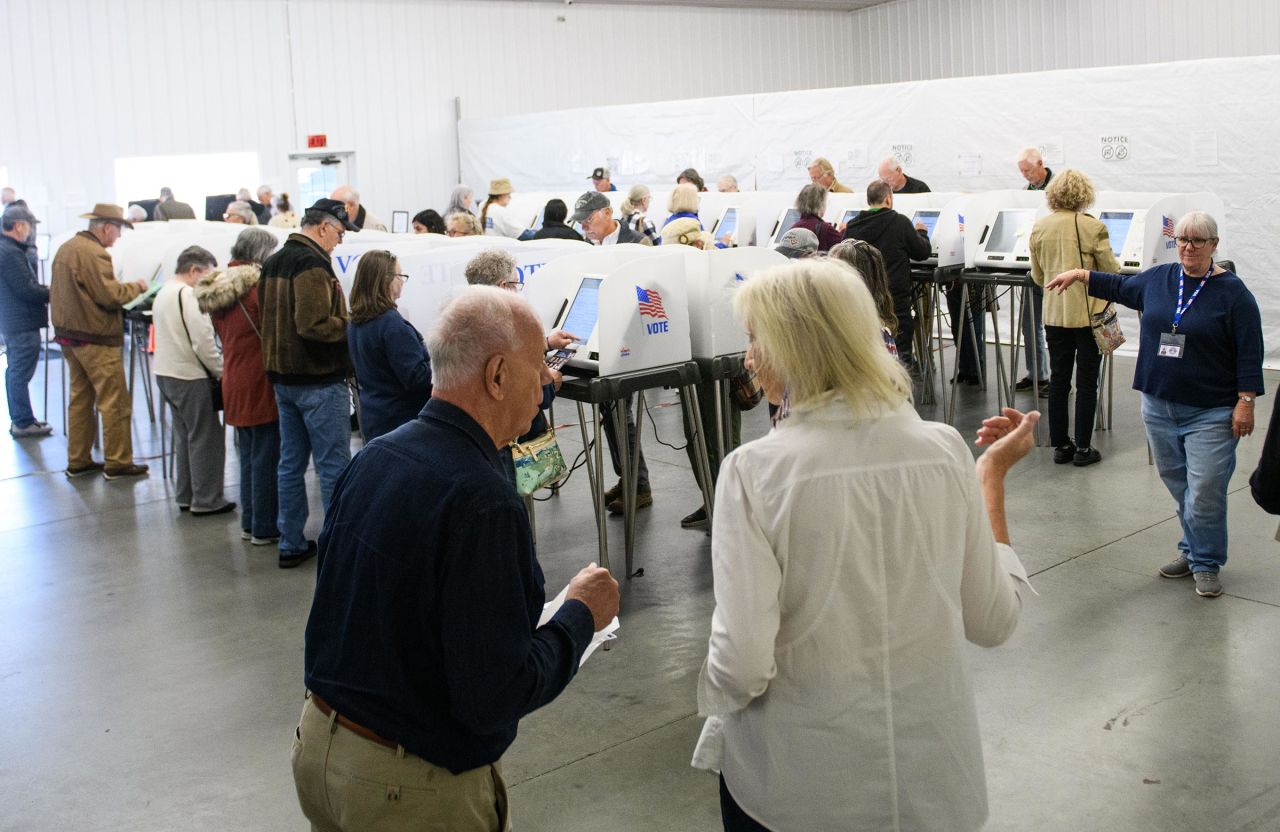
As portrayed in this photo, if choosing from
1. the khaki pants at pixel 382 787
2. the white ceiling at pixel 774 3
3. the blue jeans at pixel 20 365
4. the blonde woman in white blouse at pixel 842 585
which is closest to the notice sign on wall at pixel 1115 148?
the blue jeans at pixel 20 365

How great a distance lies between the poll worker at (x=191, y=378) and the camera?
18.4ft

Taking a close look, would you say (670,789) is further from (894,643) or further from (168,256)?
(168,256)

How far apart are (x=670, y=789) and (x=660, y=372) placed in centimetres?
170

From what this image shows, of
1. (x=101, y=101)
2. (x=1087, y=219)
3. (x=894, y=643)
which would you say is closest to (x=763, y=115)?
(x=1087, y=219)

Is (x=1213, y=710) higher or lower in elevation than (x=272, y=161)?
lower

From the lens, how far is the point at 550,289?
471 cm

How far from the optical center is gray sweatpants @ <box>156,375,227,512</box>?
5719 mm

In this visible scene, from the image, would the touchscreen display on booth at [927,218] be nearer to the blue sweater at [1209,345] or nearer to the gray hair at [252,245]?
the blue sweater at [1209,345]

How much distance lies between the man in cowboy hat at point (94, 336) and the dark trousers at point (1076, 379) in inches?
191

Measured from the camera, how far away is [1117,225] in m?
6.52

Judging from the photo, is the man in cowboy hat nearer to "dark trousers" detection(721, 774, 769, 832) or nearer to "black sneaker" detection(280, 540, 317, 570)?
"black sneaker" detection(280, 540, 317, 570)

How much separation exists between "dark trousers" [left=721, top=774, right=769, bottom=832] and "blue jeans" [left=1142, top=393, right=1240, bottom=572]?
293 centimetres

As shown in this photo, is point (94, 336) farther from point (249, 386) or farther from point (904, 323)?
point (904, 323)

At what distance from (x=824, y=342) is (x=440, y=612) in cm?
61
